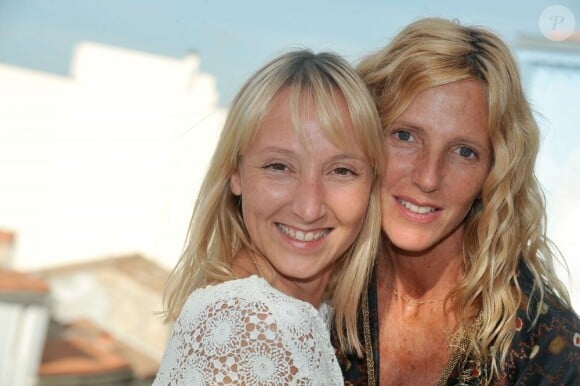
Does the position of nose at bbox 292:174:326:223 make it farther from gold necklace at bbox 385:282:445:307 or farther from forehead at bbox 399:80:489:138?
gold necklace at bbox 385:282:445:307

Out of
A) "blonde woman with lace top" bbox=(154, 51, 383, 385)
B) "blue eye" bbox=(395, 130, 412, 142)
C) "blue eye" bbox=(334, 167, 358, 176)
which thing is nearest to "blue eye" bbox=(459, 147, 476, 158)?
"blue eye" bbox=(395, 130, 412, 142)

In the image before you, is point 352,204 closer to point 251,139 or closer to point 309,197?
point 309,197

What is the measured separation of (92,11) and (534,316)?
8.62ft

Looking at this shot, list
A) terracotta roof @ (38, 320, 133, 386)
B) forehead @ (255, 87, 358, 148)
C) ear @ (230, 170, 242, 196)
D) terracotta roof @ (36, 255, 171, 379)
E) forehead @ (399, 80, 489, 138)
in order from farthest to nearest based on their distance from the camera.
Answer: terracotta roof @ (36, 255, 171, 379) < terracotta roof @ (38, 320, 133, 386) < forehead @ (399, 80, 489, 138) < ear @ (230, 170, 242, 196) < forehead @ (255, 87, 358, 148)

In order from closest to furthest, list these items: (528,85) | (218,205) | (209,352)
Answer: (209,352) → (218,205) → (528,85)

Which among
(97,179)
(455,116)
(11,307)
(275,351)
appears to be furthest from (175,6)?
(275,351)

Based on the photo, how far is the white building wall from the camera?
3922 millimetres

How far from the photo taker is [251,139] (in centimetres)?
170

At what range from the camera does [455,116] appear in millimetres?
1897

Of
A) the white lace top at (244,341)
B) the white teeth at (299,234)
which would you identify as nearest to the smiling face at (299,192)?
the white teeth at (299,234)

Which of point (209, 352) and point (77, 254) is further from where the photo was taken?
point (77, 254)

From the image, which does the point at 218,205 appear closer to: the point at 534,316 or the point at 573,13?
the point at 534,316

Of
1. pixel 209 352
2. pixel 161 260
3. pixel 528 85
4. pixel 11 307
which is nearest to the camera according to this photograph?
pixel 209 352

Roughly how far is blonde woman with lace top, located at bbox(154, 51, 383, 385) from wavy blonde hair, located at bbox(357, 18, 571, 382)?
9.3 inches
